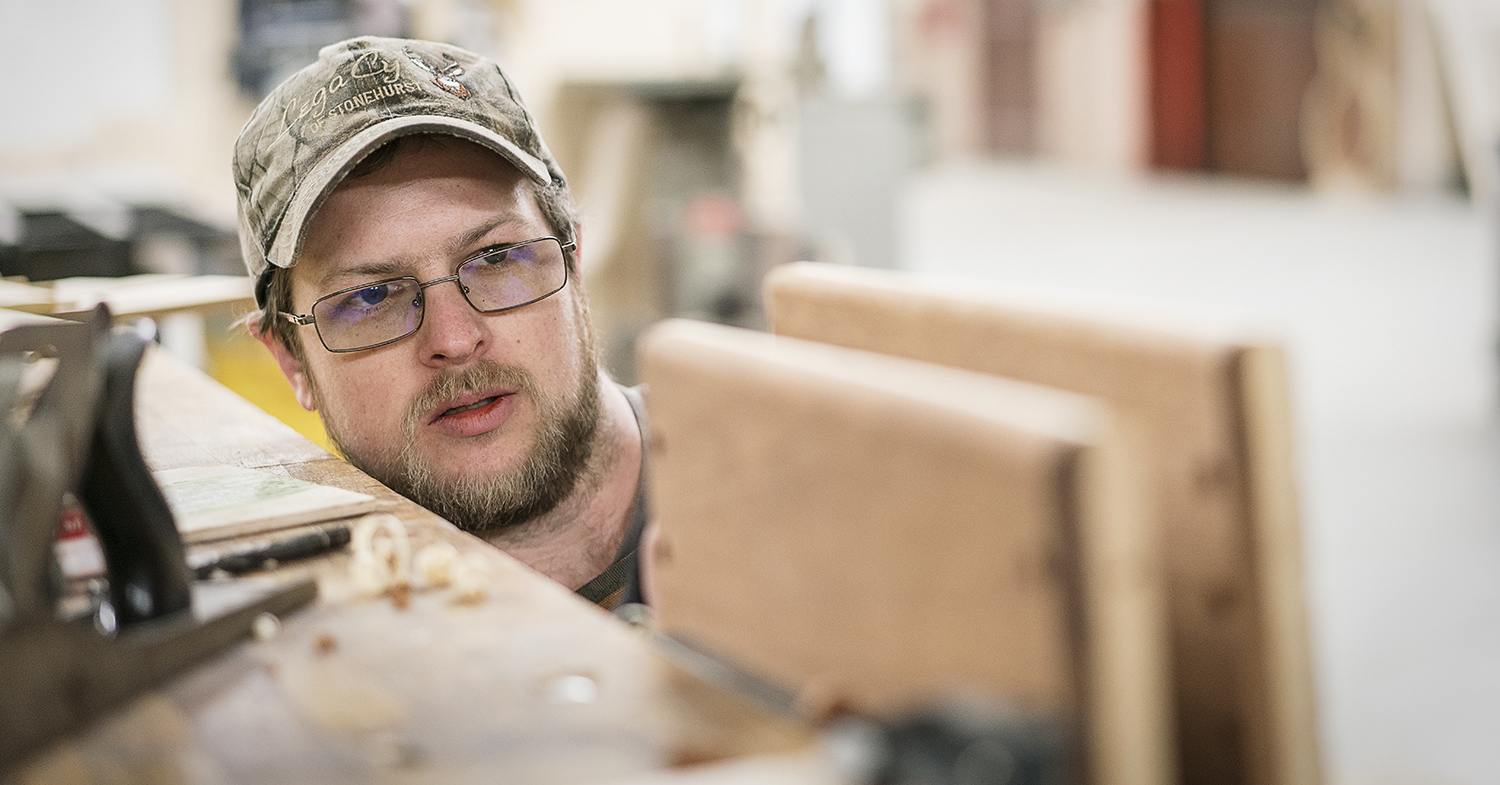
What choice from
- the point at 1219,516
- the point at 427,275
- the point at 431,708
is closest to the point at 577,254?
the point at 427,275

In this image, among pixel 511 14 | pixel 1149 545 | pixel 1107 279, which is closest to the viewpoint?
pixel 1149 545

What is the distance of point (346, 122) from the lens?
1.32m

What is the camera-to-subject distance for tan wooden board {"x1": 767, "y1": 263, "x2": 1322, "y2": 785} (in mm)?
685

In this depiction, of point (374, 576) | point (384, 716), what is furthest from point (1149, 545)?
point (374, 576)

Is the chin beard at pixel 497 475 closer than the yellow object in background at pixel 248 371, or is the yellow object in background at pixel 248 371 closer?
the chin beard at pixel 497 475

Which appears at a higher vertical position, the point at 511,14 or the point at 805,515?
the point at 511,14

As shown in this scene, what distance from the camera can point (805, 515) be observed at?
2.28 ft

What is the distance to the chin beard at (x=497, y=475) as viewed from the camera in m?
1.38

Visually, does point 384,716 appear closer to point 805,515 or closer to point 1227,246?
point 805,515

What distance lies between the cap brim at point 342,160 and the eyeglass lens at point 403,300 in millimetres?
73

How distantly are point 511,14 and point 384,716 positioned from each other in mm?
5637

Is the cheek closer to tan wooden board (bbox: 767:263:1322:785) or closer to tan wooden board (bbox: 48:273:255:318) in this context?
tan wooden board (bbox: 48:273:255:318)

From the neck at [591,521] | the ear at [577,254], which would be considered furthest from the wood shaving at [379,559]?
the ear at [577,254]

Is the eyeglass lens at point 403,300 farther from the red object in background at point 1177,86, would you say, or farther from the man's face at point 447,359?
the red object in background at point 1177,86
